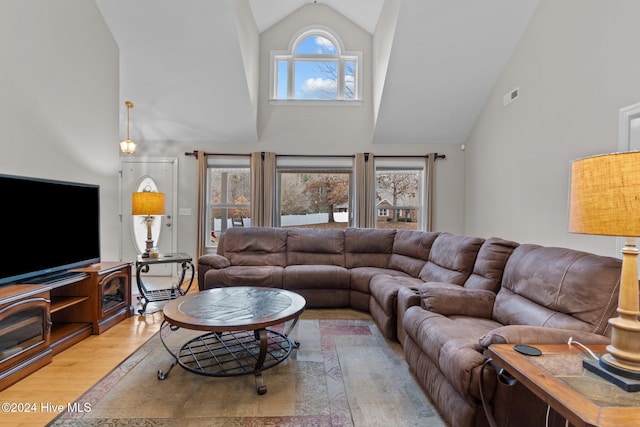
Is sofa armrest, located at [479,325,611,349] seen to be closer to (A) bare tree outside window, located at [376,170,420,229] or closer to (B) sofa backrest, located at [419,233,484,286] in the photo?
(B) sofa backrest, located at [419,233,484,286]

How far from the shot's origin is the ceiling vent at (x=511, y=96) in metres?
4.14

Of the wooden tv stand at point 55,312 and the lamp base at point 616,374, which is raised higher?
the lamp base at point 616,374

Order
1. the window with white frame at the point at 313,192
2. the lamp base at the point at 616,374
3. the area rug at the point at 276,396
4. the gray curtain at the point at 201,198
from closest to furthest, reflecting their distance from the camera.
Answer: the lamp base at the point at 616,374
the area rug at the point at 276,396
the gray curtain at the point at 201,198
the window with white frame at the point at 313,192

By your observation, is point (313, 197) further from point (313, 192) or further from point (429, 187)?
point (429, 187)

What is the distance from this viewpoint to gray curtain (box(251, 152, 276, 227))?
529 cm

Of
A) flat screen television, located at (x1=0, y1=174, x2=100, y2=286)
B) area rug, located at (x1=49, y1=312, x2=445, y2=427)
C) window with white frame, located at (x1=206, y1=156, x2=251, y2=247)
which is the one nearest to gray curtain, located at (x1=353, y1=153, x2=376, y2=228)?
window with white frame, located at (x1=206, y1=156, x2=251, y2=247)

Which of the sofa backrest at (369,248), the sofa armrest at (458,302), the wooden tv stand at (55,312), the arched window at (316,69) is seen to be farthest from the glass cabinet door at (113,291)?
the arched window at (316,69)

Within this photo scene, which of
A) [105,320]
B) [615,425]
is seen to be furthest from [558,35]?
[105,320]

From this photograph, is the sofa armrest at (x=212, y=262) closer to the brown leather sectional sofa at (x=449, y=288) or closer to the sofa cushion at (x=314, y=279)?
the brown leather sectional sofa at (x=449, y=288)

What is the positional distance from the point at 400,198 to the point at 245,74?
3.17 meters

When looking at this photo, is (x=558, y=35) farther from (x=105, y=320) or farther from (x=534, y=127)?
(x=105, y=320)

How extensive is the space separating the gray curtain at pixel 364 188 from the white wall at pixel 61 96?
337 centimetres

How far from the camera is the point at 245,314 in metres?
2.21

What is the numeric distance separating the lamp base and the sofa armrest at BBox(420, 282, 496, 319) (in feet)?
3.60
